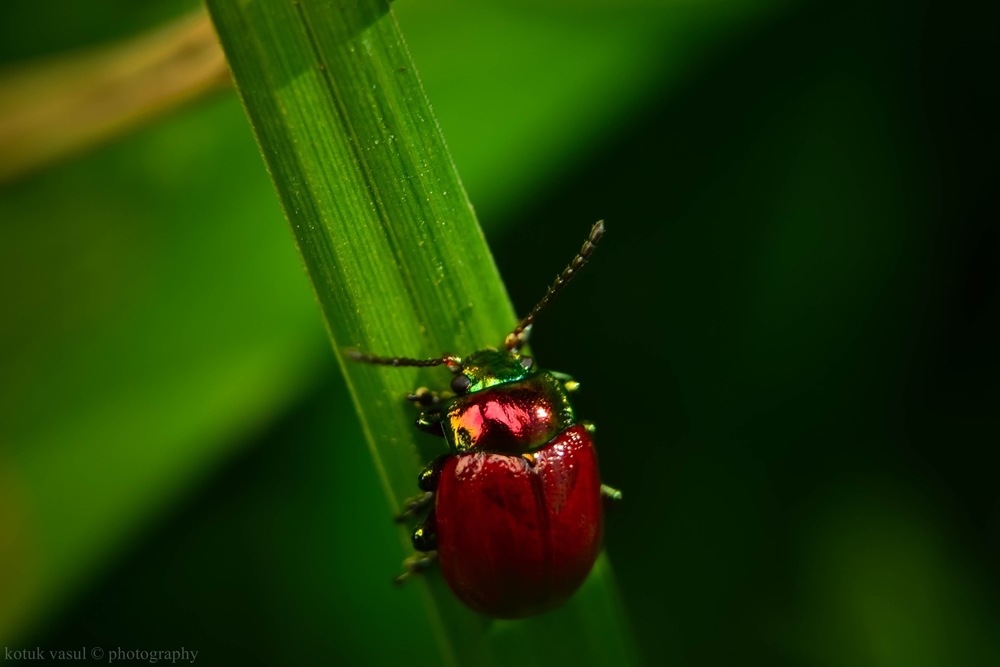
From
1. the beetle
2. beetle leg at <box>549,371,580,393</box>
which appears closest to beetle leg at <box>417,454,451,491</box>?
Answer: the beetle

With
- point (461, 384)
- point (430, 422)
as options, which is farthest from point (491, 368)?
point (430, 422)

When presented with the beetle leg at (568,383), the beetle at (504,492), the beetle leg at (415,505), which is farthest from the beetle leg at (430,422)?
the beetle leg at (568,383)

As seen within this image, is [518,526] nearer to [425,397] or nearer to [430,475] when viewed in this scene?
[430,475]

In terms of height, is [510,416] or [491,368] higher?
[491,368]

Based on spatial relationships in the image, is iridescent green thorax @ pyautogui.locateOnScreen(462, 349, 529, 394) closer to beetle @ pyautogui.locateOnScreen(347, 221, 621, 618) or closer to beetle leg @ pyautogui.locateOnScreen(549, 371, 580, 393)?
beetle @ pyautogui.locateOnScreen(347, 221, 621, 618)

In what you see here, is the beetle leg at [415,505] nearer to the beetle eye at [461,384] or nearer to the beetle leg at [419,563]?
the beetle leg at [419,563]

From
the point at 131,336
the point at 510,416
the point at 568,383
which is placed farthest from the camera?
A: the point at 131,336

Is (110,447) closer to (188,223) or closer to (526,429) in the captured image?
(188,223)
